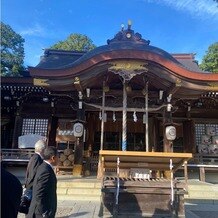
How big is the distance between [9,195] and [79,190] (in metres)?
6.91

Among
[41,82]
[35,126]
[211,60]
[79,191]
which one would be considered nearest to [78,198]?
[79,191]

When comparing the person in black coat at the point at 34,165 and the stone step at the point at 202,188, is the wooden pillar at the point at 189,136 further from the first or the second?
the person in black coat at the point at 34,165

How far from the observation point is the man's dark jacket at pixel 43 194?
3.90m

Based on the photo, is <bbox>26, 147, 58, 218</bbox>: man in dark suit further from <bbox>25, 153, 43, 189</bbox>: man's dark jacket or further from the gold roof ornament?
the gold roof ornament

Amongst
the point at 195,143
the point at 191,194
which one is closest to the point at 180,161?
the point at 191,194

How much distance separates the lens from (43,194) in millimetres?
3969

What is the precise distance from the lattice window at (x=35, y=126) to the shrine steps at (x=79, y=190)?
446 centimetres

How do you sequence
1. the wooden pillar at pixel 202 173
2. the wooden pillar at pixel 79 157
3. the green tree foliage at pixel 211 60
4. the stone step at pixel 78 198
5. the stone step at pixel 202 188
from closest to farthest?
the stone step at pixel 78 198
the stone step at pixel 202 188
the wooden pillar at pixel 79 157
the wooden pillar at pixel 202 173
the green tree foliage at pixel 211 60

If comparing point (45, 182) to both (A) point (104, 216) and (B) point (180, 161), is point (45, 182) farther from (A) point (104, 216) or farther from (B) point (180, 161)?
(B) point (180, 161)

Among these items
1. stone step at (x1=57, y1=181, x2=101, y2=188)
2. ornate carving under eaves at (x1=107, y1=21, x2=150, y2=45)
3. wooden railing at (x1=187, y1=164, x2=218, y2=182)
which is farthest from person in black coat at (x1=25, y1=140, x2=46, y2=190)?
ornate carving under eaves at (x1=107, y1=21, x2=150, y2=45)

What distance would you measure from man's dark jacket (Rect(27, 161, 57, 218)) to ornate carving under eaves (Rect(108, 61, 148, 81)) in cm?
707

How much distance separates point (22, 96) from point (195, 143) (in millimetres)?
8481

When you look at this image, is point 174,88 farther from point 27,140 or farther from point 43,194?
point 43,194

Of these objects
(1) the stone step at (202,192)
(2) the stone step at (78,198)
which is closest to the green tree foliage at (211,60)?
(1) the stone step at (202,192)
